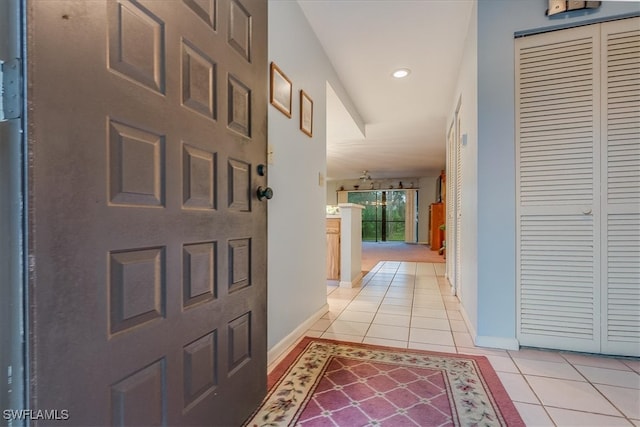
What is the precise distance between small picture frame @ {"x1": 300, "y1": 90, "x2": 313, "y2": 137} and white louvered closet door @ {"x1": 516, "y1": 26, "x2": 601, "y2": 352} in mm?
1438

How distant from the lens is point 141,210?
77 cm

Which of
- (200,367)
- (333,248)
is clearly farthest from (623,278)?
(333,248)

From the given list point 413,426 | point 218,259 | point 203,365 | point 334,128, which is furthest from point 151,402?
point 334,128

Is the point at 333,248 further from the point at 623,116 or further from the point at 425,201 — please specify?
the point at 425,201

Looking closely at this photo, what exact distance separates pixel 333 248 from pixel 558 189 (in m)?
2.48

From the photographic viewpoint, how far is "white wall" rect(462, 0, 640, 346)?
1.96m

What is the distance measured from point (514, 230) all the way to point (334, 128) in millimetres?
3111

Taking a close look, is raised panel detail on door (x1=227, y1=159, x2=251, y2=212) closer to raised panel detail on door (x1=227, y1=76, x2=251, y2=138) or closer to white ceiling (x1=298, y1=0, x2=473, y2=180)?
raised panel detail on door (x1=227, y1=76, x2=251, y2=138)

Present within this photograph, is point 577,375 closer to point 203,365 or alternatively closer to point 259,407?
point 259,407

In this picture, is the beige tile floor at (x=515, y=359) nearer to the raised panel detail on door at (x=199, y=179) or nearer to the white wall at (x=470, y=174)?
the white wall at (x=470, y=174)

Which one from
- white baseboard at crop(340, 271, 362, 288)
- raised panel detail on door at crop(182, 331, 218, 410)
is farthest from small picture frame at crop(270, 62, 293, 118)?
white baseboard at crop(340, 271, 362, 288)

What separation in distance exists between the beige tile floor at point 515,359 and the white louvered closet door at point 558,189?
0.72 feet

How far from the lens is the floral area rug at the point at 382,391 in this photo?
1259mm

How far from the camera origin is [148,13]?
0.79 metres
